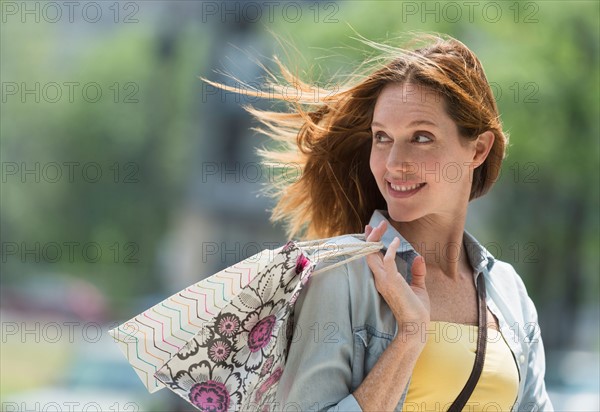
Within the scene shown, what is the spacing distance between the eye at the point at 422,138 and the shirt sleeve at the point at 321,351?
16.8 inches

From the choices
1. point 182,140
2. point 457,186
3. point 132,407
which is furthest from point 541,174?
point 182,140

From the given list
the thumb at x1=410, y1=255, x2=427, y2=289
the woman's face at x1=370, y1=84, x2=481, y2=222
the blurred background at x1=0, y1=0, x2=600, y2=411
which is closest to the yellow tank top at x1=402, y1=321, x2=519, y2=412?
the thumb at x1=410, y1=255, x2=427, y2=289

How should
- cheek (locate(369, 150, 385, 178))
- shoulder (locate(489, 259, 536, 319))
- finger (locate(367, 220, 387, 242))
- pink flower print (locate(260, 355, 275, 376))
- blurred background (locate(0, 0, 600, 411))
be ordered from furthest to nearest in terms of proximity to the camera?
blurred background (locate(0, 0, 600, 411)) → shoulder (locate(489, 259, 536, 319)) → cheek (locate(369, 150, 385, 178)) → finger (locate(367, 220, 387, 242)) → pink flower print (locate(260, 355, 275, 376))

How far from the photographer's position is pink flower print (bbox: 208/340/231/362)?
7.56ft

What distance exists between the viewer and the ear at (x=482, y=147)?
2727 millimetres

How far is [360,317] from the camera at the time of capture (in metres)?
2.39

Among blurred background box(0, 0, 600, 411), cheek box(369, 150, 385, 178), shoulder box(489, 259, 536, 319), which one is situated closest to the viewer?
cheek box(369, 150, 385, 178)

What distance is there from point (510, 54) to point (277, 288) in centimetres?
812

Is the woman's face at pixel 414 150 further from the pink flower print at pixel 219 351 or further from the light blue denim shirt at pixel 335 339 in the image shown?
the pink flower print at pixel 219 351

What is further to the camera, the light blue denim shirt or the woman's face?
the woman's face

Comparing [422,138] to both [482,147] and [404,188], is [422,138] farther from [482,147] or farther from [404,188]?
[482,147]

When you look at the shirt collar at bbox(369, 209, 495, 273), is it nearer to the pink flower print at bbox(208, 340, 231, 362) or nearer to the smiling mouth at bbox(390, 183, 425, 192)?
the smiling mouth at bbox(390, 183, 425, 192)

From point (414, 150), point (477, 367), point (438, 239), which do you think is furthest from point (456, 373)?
point (414, 150)

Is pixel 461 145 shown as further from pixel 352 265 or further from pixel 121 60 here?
pixel 121 60
